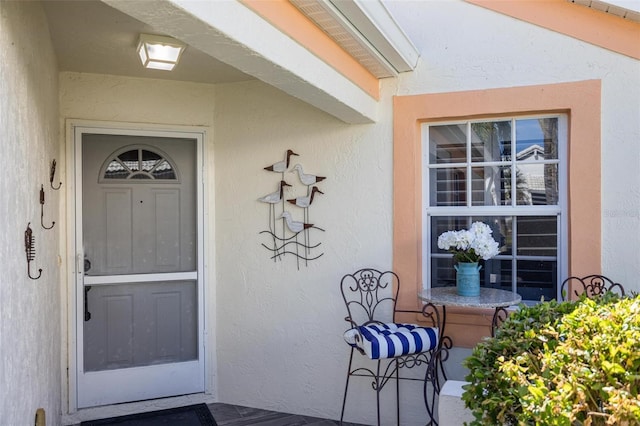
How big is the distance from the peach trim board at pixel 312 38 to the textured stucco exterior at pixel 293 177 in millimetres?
334

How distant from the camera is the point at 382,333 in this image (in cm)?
322

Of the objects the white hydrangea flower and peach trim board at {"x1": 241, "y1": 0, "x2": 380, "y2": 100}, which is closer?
peach trim board at {"x1": 241, "y1": 0, "x2": 380, "y2": 100}

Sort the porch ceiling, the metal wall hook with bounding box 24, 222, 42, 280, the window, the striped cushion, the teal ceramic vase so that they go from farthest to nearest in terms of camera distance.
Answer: the window → the teal ceramic vase → the striped cushion → the metal wall hook with bounding box 24, 222, 42, 280 → the porch ceiling

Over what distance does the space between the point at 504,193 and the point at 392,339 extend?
4.12ft

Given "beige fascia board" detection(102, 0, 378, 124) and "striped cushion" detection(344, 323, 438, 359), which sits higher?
"beige fascia board" detection(102, 0, 378, 124)

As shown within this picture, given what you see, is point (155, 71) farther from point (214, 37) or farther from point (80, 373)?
point (80, 373)

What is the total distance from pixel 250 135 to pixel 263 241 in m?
0.84

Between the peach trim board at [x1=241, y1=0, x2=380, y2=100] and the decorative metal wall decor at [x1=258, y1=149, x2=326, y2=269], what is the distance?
81 cm

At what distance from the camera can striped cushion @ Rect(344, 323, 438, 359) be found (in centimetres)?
309

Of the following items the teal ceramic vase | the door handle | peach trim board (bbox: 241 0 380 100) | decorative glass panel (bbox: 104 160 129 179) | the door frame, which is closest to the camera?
peach trim board (bbox: 241 0 380 100)

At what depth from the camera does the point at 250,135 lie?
162 inches

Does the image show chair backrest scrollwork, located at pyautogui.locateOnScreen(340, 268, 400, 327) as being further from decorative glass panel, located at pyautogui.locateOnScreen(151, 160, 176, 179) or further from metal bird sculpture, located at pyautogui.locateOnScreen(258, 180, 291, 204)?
decorative glass panel, located at pyautogui.locateOnScreen(151, 160, 176, 179)

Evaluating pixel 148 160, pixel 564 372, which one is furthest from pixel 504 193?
pixel 148 160

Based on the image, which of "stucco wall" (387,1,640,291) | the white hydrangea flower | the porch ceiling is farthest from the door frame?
→ the white hydrangea flower
